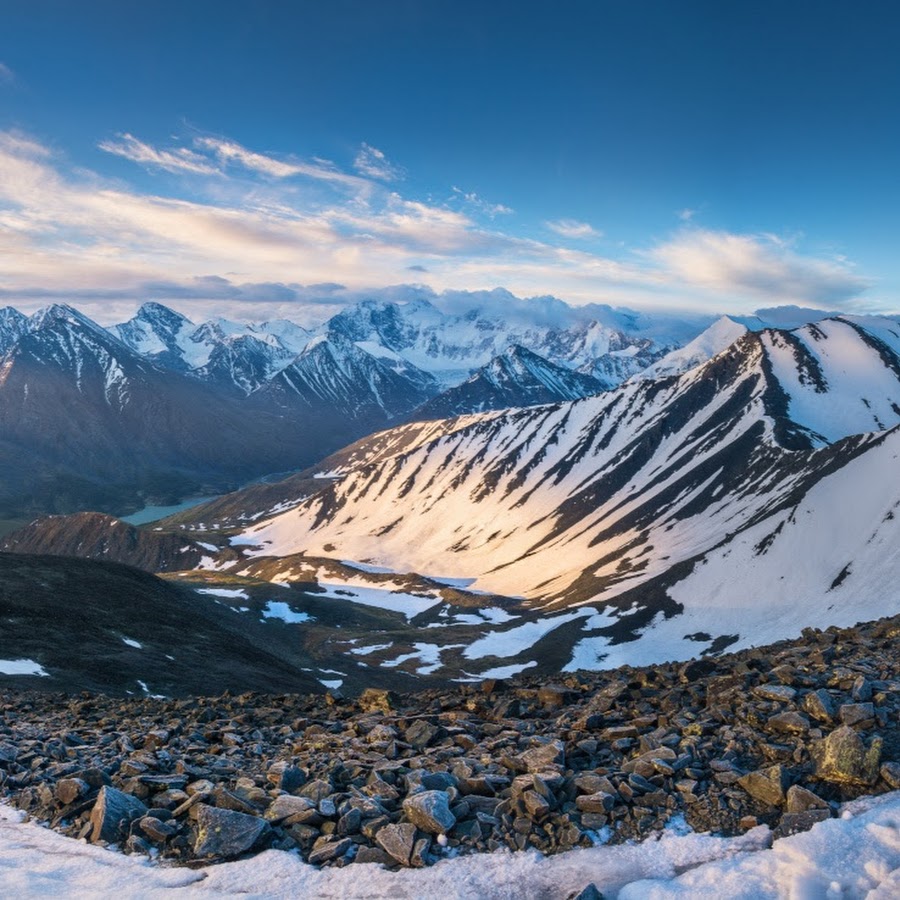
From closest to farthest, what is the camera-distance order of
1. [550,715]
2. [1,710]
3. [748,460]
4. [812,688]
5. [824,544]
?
[812,688] < [550,715] < [1,710] < [824,544] < [748,460]

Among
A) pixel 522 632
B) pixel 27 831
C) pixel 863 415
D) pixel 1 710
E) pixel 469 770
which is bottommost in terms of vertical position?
pixel 522 632

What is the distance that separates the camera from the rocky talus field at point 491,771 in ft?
30.7

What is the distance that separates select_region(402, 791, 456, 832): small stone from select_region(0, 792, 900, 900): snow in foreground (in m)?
0.62

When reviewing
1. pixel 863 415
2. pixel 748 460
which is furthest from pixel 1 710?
pixel 863 415

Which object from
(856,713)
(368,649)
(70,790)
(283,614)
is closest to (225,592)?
(283,614)

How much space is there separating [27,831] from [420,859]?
6.52 meters

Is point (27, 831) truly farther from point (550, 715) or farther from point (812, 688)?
point (812, 688)

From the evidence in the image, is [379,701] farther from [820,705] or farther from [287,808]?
[820,705]

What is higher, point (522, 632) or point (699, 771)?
point (699, 771)

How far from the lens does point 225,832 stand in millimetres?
9523

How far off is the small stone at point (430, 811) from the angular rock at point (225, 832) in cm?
219

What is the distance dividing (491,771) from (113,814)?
6.17 meters

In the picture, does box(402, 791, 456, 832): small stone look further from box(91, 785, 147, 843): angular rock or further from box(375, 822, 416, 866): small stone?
box(91, 785, 147, 843): angular rock

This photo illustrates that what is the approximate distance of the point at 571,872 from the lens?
8.55m
